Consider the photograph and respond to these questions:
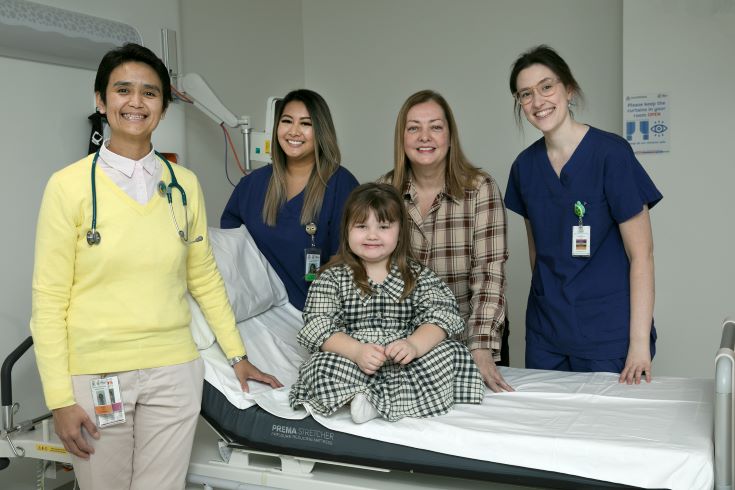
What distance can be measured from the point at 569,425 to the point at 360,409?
21.3 inches

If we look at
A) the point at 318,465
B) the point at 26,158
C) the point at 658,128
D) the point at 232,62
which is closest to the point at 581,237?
the point at 318,465

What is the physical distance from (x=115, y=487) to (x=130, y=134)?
89 centimetres

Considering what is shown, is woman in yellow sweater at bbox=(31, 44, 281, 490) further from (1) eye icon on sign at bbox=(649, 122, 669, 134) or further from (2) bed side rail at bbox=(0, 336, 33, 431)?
(1) eye icon on sign at bbox=(649, 122, 669, 134)

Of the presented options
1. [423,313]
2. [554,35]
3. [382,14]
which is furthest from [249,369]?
[382,14]

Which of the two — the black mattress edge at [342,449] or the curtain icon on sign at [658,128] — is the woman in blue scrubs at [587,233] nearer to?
the black mattress edge at [342,449]

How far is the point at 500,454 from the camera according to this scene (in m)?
1.82

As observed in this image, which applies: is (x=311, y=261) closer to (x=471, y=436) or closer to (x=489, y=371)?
(x=489, y=371)

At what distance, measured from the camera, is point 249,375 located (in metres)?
2.18

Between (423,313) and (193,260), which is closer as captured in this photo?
(193,260)

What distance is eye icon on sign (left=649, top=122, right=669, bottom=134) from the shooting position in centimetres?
358

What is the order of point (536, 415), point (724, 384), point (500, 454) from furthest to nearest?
point (536, 415)
point (500, 454)
point (724, 384)

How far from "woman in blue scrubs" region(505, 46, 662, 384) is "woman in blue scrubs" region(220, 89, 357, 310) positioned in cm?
69

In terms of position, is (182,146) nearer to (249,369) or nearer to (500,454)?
(249,369)

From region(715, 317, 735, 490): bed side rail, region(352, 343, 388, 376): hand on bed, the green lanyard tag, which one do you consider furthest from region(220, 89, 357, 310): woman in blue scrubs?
region(715, 317, 735, 490): bed side rail
